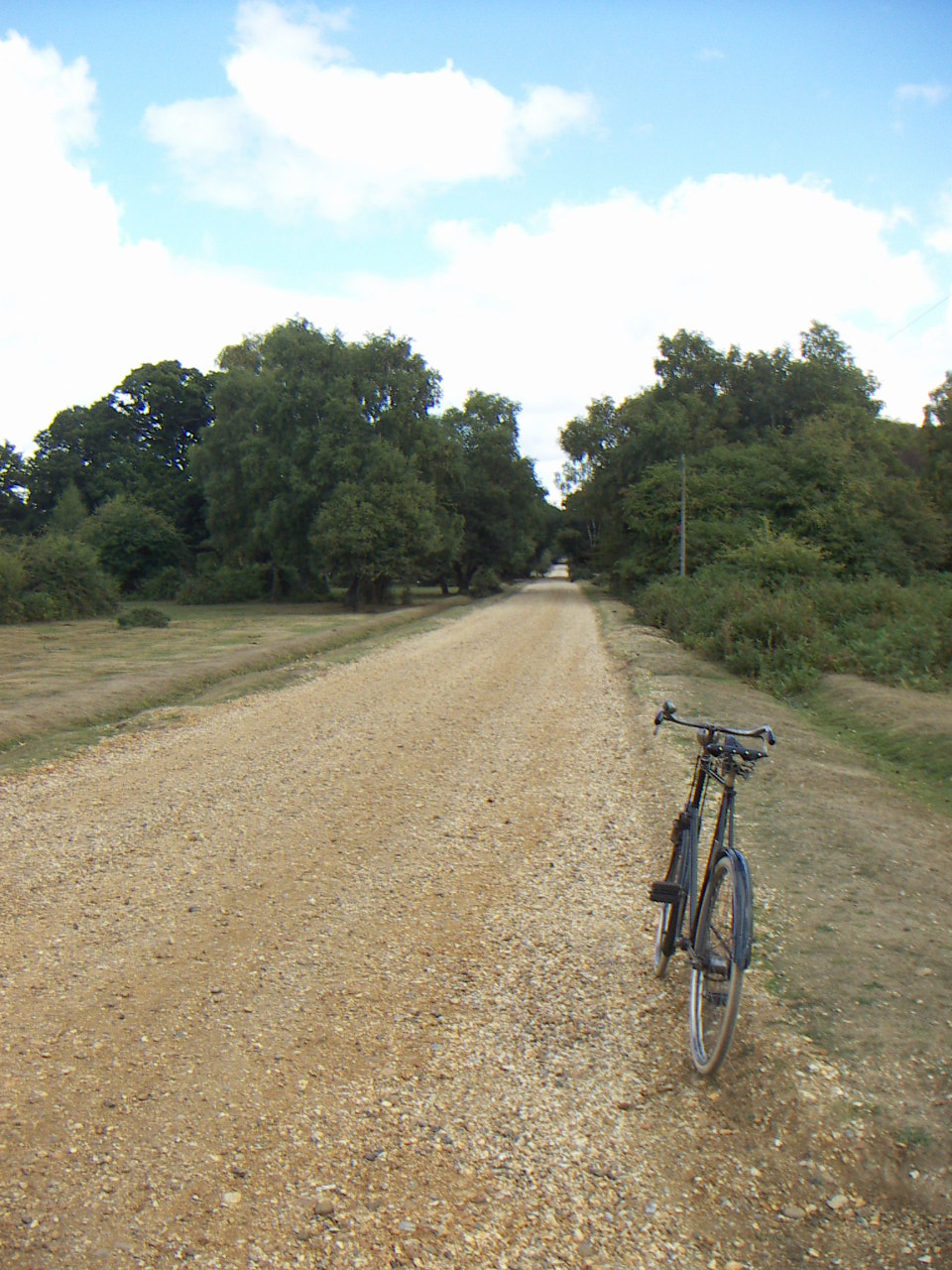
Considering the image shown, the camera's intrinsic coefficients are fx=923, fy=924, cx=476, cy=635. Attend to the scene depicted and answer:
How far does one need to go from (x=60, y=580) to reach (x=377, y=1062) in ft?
109

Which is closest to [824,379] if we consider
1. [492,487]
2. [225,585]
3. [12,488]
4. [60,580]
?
[492,487]

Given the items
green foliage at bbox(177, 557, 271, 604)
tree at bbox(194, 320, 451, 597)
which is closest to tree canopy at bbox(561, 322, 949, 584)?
tree at bbox(194, 320, 451, 597)

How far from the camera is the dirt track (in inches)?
113

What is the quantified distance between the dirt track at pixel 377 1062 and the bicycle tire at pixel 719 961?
0.18 metres

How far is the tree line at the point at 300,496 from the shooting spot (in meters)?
37.1

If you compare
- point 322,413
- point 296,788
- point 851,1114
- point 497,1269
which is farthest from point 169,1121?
point 322,413

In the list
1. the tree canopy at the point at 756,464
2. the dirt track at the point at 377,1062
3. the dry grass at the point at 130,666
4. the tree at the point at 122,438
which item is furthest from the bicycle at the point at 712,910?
the tree at the point at 122,438

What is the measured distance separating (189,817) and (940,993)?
204 inches

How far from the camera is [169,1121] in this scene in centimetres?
334

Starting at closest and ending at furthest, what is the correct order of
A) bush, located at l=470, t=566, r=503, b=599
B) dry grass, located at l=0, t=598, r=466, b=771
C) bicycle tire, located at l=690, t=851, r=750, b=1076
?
bicycle tire, located at l=690, t=851, r=750, b=1076 < dry grass, located at l=0, t=598, r=466, b=771 < bush, located at l=470, t=566, r=503, b=599

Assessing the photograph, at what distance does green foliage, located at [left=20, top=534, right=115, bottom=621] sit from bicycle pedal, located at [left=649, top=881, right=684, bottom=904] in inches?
1239

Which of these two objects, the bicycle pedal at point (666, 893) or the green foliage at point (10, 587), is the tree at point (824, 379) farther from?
the bicycle pedal at point (666, 893)

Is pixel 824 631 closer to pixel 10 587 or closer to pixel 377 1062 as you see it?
pixel 377 1062

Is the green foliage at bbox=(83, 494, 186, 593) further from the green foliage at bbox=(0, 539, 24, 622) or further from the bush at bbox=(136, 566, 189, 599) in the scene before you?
the green foliage at bbox=(0, 539, 24, 622)
